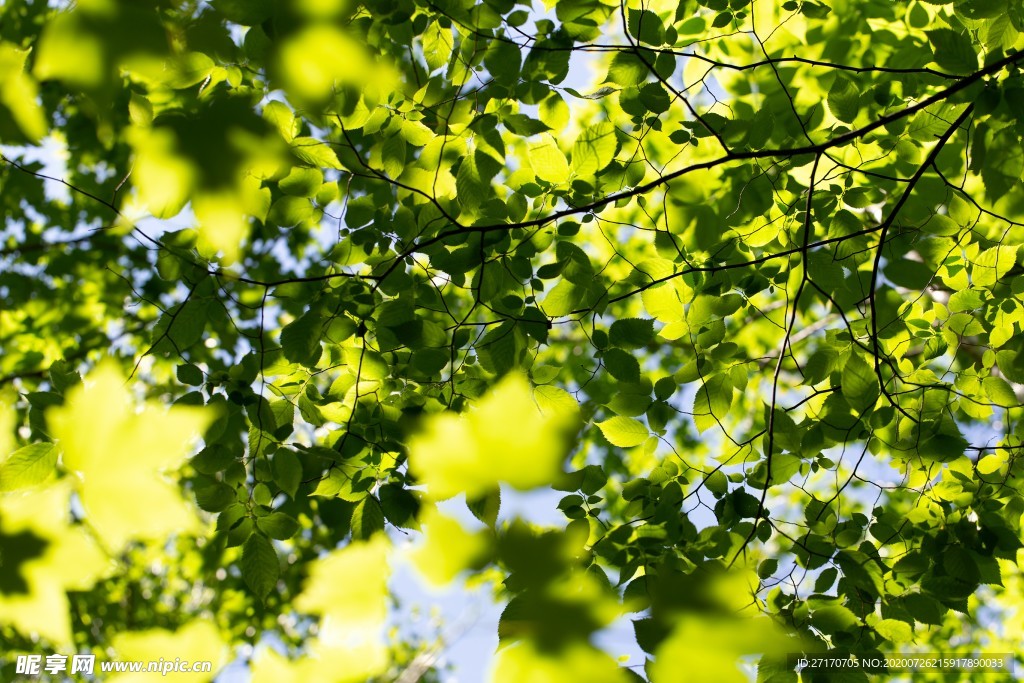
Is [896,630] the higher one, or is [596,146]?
[596,146]

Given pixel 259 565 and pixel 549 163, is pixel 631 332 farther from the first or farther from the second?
pixel 259 565

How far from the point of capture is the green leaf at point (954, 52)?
1.79m

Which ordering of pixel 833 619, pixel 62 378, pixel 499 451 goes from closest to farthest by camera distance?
pixel 499 451 → pixel 62 378 → pixel 833 619

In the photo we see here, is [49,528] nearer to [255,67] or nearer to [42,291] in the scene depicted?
[255,67]

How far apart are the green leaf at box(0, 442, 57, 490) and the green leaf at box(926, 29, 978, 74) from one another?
2.50 metres

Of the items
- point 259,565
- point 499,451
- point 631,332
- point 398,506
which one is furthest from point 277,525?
point 499,451

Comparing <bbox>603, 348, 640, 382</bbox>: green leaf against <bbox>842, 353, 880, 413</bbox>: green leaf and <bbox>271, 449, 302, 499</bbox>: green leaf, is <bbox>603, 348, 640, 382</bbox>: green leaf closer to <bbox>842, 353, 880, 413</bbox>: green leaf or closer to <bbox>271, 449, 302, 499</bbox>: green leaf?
<bbox>842, 353, 880, 413</bbox>: green leaf

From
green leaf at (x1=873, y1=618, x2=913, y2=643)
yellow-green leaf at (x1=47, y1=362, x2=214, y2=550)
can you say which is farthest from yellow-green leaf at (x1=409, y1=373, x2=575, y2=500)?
green leaf at (x1=873, y1=618, x2=913, y2=643)

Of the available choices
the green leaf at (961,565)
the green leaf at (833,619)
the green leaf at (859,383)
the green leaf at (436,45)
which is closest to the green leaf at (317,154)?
the green leaf at (436,45)

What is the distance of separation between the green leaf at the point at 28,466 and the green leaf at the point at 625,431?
1.49 meters

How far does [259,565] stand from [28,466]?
651mm

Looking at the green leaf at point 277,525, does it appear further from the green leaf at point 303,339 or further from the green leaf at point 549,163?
the green leaf at point 549,163

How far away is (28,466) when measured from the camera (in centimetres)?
143

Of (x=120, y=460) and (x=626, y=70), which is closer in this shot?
(x=120, y=460)
